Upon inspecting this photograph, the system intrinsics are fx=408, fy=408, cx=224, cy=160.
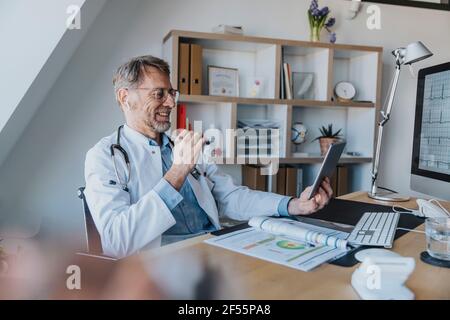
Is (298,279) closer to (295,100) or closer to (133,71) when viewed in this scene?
(133,71)

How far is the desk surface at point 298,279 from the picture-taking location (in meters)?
0.68

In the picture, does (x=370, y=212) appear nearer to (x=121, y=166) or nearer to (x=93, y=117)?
(x=121, y=166)

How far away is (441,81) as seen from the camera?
1.40 m

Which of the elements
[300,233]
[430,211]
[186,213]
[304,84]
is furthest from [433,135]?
[304,84]

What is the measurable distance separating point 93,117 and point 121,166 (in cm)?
127

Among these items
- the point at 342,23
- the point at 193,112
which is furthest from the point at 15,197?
the point at 342,23

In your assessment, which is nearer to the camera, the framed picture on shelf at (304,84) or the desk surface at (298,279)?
the desk surface at (298,279)

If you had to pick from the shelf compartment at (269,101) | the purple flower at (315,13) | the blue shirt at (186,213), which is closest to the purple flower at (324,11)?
the purple flower at (315,13)

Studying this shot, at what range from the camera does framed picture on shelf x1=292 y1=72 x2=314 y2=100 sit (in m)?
2.64

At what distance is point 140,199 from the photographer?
3.67 ft

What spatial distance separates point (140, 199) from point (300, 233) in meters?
0.44

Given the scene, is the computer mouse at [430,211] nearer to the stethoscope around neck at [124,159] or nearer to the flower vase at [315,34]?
the stethoscope around neck at [124,159]

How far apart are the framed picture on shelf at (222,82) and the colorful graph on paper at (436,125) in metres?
1.22

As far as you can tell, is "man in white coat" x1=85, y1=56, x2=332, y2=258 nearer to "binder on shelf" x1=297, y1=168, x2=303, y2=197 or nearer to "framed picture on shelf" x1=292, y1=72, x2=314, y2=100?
"binder on shelf" x1=297, y1=168, x2=303, y2=197
